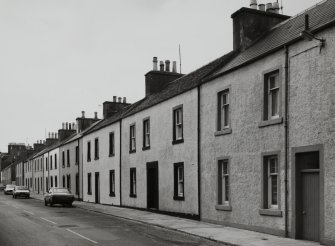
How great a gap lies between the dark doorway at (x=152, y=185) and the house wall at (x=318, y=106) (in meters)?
12.8

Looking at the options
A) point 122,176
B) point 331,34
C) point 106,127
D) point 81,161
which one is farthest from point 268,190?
point 81,161

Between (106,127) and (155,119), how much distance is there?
10278 millimetres

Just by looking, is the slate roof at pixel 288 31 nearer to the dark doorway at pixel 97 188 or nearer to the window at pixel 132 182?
the window at pixel 132 182

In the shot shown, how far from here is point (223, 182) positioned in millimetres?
19031

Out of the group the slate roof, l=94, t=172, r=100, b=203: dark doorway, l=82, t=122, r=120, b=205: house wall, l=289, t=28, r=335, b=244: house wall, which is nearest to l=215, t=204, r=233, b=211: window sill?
l=289, t=28, r=335, b=244: house wall

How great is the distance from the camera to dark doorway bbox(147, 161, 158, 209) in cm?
2633

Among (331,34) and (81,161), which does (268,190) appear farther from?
(81,161)

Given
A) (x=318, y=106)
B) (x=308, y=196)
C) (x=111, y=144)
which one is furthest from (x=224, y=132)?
(x=111, y=144)

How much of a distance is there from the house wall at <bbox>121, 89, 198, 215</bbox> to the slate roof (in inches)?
130

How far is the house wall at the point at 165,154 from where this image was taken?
2169 cm

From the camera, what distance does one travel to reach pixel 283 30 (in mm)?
19016

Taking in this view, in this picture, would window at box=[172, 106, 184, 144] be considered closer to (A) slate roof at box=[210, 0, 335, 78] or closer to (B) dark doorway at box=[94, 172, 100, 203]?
(A) slate roof at box=[210, 0, 335, 78]

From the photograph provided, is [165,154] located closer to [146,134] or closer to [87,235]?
[146,134]

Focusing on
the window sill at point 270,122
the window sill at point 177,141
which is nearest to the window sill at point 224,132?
the window sill at point 270,122
